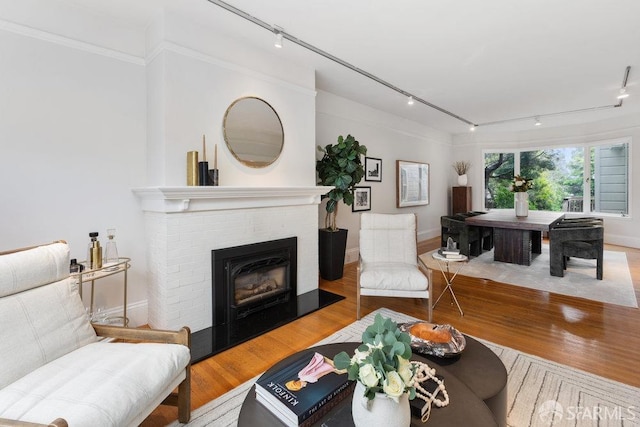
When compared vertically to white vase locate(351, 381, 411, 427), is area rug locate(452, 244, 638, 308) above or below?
below

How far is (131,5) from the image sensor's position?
95.7 inches

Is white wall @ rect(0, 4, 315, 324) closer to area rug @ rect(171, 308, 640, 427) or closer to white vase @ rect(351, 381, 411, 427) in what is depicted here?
area rug @ rect(171, 308, 640, 427)

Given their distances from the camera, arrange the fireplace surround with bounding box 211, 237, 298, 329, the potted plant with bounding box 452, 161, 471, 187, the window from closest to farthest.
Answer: the fireplace surround with bounding box 211, 237, 298, 329
the window
the potted plant with bounding box 452, 161, 471, 187

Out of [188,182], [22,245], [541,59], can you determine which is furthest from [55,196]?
[541,59]

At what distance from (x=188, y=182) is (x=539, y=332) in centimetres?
340

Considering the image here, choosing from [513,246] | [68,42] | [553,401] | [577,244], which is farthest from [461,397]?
[513,246]

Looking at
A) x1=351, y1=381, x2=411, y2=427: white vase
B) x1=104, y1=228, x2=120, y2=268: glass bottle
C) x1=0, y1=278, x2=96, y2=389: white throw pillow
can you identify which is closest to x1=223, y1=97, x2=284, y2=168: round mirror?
x1=104, y1=228, x2=120, y2=268: glass bottle

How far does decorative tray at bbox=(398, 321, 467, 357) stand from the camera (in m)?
1.56

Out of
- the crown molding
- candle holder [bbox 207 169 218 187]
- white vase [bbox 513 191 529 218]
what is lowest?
white vase [bbox 513 191 529 218]

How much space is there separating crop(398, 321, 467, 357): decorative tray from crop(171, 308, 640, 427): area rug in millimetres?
550

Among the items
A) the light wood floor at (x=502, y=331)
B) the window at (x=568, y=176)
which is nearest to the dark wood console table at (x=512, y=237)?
the light wood floor at (x=502, y=331)

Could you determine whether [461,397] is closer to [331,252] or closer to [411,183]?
[331,252]

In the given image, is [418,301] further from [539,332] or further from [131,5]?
[131,5]

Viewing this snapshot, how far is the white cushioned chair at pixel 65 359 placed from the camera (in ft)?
3.84
